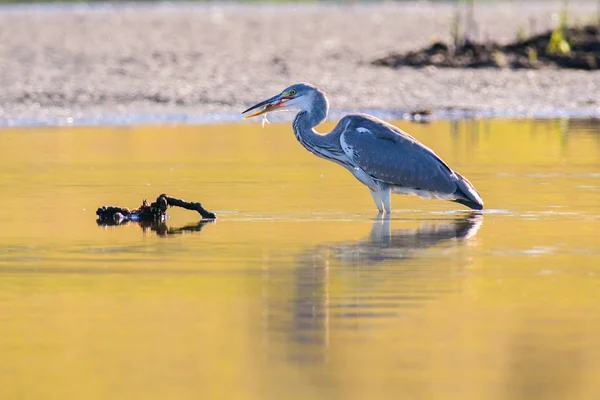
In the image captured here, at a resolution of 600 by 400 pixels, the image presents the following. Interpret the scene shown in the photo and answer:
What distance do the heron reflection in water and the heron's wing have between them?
46.9 inches

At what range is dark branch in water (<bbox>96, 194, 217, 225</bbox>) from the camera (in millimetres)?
10992

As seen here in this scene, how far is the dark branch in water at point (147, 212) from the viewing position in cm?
1099

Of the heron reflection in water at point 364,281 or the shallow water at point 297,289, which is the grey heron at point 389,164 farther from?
the heron reflection in water at point 364,281

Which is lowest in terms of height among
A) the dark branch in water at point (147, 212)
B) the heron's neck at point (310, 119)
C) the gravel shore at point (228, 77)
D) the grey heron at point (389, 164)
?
the dark branch in water at point (147, 212)

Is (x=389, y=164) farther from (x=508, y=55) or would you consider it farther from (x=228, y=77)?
(x=508, y=55)

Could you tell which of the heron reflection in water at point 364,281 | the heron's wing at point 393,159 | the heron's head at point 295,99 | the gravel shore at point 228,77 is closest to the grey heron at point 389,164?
the heron's wing at point 393,159

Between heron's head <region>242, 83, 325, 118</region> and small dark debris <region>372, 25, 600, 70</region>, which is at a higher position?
small dark debris <region>372, 25, 600, 70</region>

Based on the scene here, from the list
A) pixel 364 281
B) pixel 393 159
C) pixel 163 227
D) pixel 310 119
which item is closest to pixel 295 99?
pixel 310 119

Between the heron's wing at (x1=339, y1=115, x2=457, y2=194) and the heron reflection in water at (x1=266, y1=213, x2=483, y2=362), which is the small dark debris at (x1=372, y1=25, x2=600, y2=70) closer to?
the heron's wing at (x1=339, y1=115, x2=457, y2=194)

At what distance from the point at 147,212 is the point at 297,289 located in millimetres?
3242

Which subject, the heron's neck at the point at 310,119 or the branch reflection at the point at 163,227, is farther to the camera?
the heron's neck at the point at 310,119

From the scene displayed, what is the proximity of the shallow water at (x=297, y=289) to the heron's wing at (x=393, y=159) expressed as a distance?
0.89 ft

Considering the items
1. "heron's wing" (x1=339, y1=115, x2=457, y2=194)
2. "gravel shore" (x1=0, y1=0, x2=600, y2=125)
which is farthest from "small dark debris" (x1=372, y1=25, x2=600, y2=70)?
"heron's wing" (x1=339, y1=115, x2=457, y2=194)

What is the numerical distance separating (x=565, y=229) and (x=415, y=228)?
1110 mm
